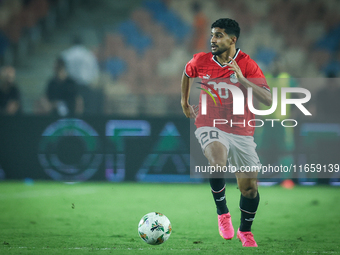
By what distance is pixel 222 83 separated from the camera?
4.52 metres

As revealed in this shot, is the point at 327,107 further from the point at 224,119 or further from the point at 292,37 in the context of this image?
the point at 292,37

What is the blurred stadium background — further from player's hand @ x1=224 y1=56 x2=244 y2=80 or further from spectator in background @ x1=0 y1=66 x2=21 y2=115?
player's hand @ x1=224 y1=56 x2=244 y2=80

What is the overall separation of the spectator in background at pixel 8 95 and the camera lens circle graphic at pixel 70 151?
0.92 meters

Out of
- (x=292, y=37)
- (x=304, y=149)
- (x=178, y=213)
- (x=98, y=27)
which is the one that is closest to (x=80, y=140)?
(x=178, y=213)

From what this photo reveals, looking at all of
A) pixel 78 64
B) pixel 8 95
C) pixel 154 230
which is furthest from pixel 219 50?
pixel 78 64

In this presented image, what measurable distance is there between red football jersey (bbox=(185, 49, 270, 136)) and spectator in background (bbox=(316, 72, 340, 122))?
14.8ft

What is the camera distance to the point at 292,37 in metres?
16.4

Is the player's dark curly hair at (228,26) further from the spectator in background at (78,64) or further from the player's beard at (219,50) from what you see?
the spectator in background at (78,64)

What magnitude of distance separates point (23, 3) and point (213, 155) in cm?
1348

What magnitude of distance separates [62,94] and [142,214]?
13.5 feet

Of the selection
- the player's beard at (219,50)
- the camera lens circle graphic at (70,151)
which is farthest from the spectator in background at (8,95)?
the player's beard at (219,50)

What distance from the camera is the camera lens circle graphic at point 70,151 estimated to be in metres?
8.85

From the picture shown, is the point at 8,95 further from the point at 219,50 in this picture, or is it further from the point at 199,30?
the point at 199,30

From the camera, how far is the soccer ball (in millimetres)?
4012
